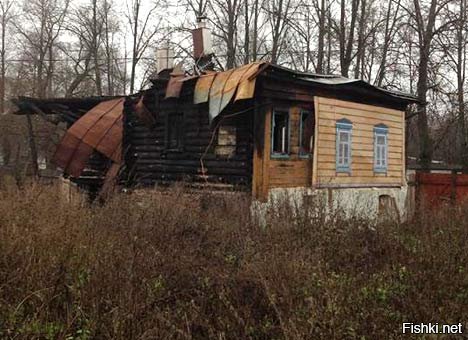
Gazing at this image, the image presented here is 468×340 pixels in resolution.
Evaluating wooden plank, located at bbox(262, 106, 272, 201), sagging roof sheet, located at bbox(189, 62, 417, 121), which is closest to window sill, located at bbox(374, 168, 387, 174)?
sagging roof sheet, located at bbox(189, 62, 417, 121)

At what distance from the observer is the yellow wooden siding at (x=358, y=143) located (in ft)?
42.6

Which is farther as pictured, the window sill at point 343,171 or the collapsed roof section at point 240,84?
the window sill at point 343,171

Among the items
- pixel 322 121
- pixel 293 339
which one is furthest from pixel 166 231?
pixel 322 121

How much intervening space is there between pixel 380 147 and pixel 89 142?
8.95m

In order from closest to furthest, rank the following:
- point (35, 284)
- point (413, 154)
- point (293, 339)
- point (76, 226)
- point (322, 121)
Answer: point (293, 339) → point (35, 284) → point (76, 226) → point (322, 121) → point (413, 154)

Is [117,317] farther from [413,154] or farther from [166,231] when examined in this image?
[413,154]

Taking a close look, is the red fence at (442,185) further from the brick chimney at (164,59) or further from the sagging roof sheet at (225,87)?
the brick chimney at (164,59)

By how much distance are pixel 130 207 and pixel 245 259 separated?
2.76 metres

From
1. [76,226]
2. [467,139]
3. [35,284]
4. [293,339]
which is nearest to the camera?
[293,339]

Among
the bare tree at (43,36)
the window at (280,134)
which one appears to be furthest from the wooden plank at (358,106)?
the bare tree at (43,36)

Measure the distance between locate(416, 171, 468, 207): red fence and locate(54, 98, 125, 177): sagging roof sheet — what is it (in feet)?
30.9

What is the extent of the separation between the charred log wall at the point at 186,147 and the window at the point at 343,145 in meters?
3.03

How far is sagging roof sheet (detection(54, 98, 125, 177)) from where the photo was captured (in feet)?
47.4

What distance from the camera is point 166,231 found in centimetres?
711
